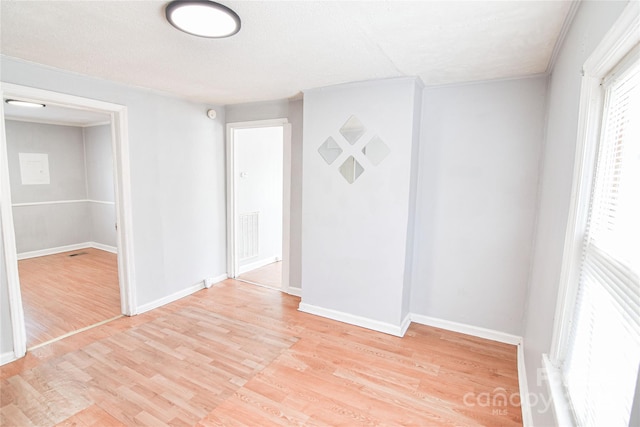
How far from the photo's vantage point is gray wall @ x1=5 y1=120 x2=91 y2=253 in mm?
5051

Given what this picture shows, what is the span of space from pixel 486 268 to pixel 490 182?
2.62 feet

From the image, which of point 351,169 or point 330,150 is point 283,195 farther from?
point 351,169

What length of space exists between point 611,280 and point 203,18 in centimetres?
211

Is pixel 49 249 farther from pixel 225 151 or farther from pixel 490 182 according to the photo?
pixel 490 182

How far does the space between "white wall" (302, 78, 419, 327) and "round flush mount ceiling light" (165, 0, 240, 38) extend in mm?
1392

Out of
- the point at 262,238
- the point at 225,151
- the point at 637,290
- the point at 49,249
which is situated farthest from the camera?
the point at 49,249

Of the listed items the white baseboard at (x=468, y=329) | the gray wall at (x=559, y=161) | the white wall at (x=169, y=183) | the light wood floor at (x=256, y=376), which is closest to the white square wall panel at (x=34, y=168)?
the white wall at (x=169, y=183)

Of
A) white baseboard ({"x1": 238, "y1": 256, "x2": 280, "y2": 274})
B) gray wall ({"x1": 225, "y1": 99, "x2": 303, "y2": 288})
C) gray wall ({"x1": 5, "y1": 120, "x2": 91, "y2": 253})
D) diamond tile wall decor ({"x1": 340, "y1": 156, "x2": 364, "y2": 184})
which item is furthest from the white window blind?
gray wall ({"x1": 5, "y1": 120, "x2": 91, "y2": 253})

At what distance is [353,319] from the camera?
3129mm

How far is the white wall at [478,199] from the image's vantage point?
104 inches

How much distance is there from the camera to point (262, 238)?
16.6ft

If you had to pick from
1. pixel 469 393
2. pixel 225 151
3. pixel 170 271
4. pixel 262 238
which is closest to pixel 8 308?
pixel 170 271

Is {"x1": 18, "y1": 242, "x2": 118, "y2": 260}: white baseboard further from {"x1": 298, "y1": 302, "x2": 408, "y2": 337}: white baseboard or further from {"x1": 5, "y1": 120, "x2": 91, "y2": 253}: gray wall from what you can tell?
{"x1": 298, "y1": 302, "x2": 408, "y2": 337}: white baseboard

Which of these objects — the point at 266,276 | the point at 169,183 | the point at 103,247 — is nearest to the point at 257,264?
the point at 266,276
